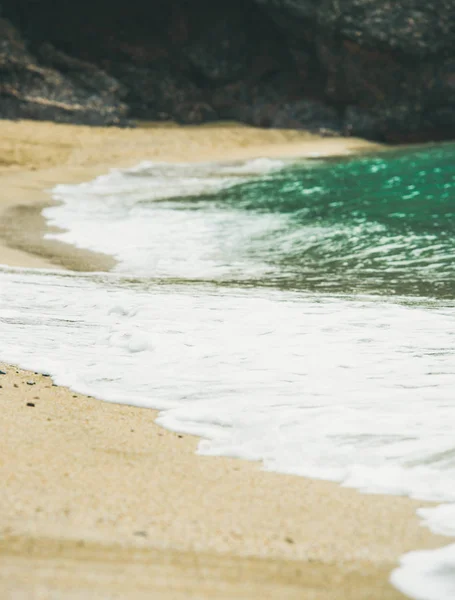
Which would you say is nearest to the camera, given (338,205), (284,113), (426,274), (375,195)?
(426,274)

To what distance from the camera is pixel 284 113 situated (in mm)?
22688

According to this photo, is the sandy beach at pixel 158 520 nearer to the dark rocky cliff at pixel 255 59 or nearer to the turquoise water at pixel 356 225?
the turquoise water at pixel 356 225

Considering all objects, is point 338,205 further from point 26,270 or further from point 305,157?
point 305,157

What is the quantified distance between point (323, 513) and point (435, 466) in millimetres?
608

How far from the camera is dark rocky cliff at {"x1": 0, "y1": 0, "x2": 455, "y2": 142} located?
2108 centimetres

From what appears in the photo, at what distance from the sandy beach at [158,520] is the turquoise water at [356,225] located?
325 centimetres

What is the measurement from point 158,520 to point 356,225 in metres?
7.34

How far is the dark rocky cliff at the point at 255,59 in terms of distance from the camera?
21078 millimetres

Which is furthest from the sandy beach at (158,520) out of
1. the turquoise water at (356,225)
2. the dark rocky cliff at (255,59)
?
the dark rocky cliff at (255,59)

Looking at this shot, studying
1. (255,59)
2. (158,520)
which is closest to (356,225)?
(158,520)

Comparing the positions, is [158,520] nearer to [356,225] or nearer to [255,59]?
[356,225]

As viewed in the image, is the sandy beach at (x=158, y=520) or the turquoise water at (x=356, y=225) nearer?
the sandy beach at (x=158, y=520)

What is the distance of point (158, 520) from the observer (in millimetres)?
2361

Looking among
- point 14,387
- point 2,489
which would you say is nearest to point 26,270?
point 14,387
